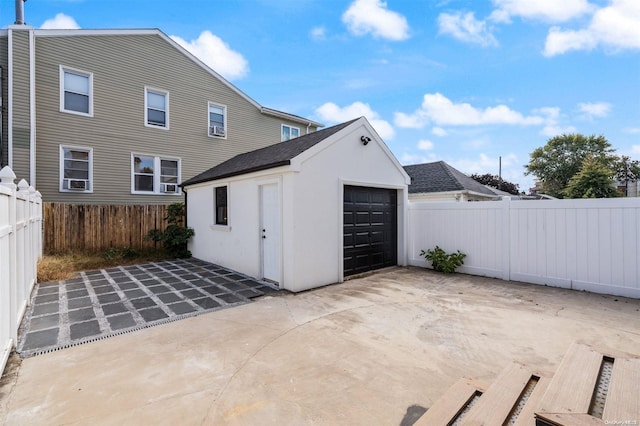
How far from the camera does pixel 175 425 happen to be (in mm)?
2246

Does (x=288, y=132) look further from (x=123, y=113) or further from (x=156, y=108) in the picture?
(x=123, y=113)

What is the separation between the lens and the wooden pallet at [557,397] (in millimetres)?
1497

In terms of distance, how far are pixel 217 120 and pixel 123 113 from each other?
3.84m

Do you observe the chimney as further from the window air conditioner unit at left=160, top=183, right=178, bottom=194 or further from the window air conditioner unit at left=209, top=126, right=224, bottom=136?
the window air conditioner unit at left=160, top=183, right=178, bottom=194

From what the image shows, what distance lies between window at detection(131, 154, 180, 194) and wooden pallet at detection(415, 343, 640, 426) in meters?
12.4

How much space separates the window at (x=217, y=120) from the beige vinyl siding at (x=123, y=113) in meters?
0.23

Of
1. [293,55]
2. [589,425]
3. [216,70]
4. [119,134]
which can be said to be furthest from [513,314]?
[216,70]

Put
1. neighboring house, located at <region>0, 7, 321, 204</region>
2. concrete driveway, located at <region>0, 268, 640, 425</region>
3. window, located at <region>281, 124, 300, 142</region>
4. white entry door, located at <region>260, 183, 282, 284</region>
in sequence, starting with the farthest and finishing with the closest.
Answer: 1. window, located at <region>281, 124, 300, 142</region>
2. neighboring house, located at <region>0, 7, 321, 204</region>
3. white entry door, located at <region>260, 183, 282, 284</region>
4. concrete driveway, located at <region>0, 268, 640, 425</region>

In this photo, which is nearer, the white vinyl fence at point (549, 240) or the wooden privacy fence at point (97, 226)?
the white vinyl fence at point (549, 240)

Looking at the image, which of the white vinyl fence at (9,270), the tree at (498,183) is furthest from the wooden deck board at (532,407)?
the tree at (498,183)

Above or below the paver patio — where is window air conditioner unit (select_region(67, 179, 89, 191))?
above

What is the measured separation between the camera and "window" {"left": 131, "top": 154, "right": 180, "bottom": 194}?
39.9 ft

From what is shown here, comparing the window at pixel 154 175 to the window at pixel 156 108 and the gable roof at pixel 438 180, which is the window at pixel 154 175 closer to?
the window at pixel 156 108

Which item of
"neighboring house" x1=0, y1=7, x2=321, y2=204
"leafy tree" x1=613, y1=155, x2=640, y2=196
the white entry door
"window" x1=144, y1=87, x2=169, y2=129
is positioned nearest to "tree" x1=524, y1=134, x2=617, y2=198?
"leafy tree" x1=613, y1=155, x2=640, y2=196
